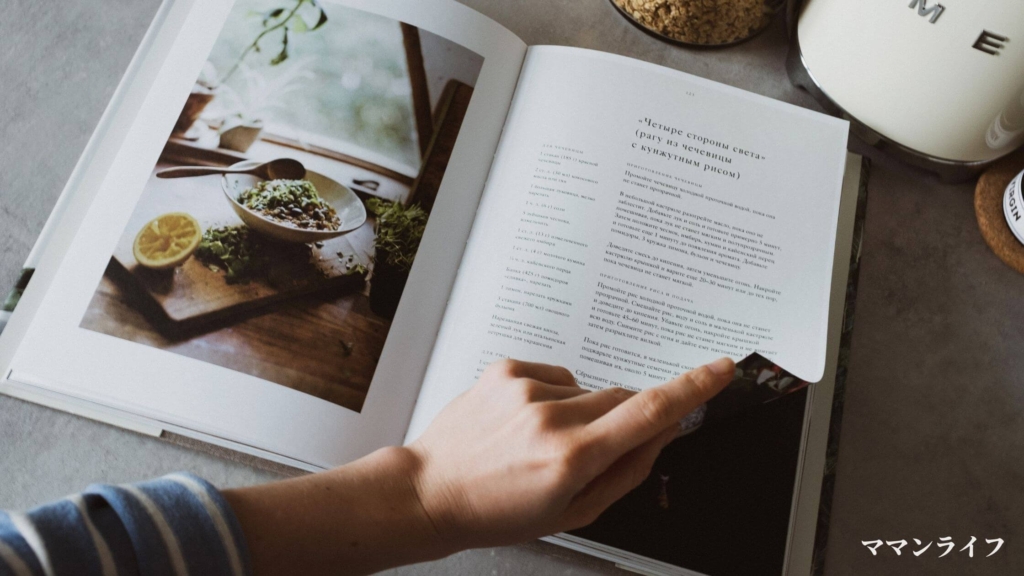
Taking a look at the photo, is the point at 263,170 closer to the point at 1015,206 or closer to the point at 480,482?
the point at 480,482

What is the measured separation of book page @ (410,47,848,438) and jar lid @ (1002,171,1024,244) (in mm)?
126

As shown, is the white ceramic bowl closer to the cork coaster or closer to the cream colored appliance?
the cream colored appliance

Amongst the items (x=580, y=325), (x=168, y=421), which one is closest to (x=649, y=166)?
(x=580, y=325)

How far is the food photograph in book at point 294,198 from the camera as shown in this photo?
16.3 inches

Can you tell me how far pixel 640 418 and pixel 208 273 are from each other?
28 cm

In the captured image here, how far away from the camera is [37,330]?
0.41 metres

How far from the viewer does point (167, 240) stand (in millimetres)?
424

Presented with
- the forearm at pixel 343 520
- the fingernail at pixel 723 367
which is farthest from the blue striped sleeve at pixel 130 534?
the fingernail at pixel 723 367

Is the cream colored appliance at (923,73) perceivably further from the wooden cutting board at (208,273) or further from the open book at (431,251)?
the wooden cutting board at (208,273)

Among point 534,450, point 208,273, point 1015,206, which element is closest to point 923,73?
point 1015,206

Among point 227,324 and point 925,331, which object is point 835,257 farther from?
point 227,324

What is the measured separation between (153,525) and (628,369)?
272 mm

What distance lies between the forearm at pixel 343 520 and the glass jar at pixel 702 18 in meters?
0.38

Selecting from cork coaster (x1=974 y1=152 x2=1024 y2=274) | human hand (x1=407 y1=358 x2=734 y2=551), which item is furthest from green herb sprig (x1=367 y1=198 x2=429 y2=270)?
cork coaster (x1=974 y1=152 x2=1024 y2=274)
